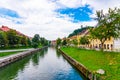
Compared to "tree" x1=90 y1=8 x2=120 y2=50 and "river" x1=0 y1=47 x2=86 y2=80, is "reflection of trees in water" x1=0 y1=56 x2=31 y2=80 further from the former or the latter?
"tree" x1=90 y1=8 x2=120 y2=50

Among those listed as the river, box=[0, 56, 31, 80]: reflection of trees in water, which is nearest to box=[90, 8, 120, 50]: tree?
the river

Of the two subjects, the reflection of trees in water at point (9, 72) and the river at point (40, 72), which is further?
the reflection of trees in water at point (9, 72)

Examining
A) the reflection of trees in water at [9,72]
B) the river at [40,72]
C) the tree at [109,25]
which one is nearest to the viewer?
the river at [40,72]

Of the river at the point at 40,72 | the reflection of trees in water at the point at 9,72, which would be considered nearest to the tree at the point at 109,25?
the river at the point at 40,72

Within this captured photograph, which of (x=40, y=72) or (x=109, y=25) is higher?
(x=109, y=25)

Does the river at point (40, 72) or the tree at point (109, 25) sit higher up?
the tree at point (109, 25)

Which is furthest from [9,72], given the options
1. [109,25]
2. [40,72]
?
[109,25]

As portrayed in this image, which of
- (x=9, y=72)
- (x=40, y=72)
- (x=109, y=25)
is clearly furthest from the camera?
(x=109, y=25)

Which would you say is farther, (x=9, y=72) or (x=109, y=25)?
(x=109, y=25)

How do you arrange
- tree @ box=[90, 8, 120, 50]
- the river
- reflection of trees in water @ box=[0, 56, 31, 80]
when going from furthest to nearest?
tree @ box=[90, 8, 120, 50]
reflection of trees in water @ box=[0, 56, 31, 80]
the river

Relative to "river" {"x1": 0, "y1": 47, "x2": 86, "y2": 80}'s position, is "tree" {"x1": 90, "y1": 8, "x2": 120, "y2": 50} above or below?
above

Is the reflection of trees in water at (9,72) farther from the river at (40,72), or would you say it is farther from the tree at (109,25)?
the tree at (109,25)

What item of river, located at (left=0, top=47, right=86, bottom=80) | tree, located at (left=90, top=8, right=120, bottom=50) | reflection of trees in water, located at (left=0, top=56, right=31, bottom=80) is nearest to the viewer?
river, located at (left=0, top=47, right=86, bottom=80)

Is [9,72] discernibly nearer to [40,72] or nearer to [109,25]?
[40,72]
